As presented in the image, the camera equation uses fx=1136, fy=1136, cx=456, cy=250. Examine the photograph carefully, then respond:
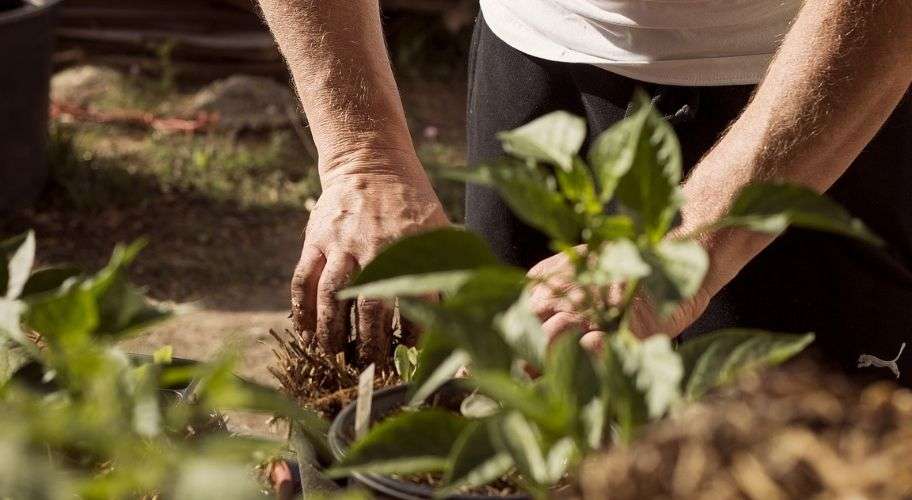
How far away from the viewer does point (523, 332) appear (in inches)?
24.0

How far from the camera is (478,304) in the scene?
0.62m

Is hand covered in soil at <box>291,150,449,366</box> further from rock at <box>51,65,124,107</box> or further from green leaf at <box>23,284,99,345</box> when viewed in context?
rock at <box>51,65,124,107</box>

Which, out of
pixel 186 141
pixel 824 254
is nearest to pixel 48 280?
pixel 824 254

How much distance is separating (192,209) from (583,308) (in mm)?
3500

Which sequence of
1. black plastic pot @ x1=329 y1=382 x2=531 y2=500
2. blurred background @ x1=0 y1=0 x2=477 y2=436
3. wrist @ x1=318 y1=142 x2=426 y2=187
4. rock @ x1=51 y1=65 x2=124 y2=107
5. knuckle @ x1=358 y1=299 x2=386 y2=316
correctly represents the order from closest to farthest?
black plastic pot @ x1=329 y1=382 x2=531 y2=500
knuckle @ x1=358 y1=299 x2=386 y2=316
wrist @ x1=318 y1=142 x2=426 y2=187
blurred background @ x1=0 y1=0 x2=477 y2=436
rock @ x1=51 y1=65 x2=124 y2=107

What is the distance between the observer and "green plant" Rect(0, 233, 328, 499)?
0.52 metres

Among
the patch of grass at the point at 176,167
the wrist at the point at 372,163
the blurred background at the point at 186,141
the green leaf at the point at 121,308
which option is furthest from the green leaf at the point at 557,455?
the patch of grass at the point at 176,167

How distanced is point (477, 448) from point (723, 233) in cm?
64

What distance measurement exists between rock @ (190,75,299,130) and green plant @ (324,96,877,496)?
392 cm

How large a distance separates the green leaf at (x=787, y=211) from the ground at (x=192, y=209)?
8.31 feet

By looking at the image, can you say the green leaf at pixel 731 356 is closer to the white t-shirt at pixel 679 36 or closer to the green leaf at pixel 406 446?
the green leaf at pixel 406 446

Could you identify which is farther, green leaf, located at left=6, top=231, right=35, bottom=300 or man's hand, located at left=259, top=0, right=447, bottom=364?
man's hand, located at left=259, top=0, right=447, bottom=364

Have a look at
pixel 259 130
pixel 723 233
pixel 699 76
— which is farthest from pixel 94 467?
pixel 259 130

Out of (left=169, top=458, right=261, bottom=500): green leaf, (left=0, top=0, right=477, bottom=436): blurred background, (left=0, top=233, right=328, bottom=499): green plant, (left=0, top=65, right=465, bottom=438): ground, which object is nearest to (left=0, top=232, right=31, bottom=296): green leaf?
(left=0, top=233, right=328, bottom=499): green plant
